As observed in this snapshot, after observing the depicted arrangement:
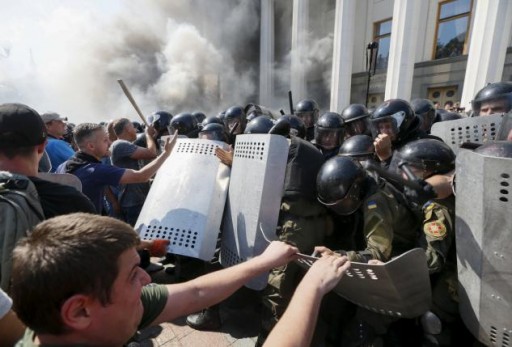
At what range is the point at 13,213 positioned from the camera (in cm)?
113

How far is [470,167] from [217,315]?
2221mm

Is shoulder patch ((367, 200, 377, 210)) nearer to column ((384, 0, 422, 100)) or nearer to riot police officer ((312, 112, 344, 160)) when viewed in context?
riot police officer ((312, 112, 344, 160))

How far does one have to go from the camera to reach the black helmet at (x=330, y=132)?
3533 mm

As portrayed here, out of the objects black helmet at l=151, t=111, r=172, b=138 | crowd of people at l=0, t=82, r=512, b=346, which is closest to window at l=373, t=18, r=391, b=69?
crowd of people at l=0, t=82, r=512, b=346

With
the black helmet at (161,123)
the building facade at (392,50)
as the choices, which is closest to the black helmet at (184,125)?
the black helmet at (161,123)

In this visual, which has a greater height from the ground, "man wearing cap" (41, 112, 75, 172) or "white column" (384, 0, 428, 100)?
"white column" (384, 0, 428, 100)

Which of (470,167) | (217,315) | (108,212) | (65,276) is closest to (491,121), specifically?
(470,167)

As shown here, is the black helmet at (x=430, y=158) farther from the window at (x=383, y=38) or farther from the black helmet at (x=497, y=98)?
the window at (x=383, y=38)

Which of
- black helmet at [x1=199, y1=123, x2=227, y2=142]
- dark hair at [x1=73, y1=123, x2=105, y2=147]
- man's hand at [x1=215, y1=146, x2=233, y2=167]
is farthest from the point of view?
black helmet at [x1=199, y1=123, x2=227, y2=142]

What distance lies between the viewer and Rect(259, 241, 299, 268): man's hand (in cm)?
133

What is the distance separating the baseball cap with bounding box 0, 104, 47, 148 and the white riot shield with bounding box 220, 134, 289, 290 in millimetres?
1265

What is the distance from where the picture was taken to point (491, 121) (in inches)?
100

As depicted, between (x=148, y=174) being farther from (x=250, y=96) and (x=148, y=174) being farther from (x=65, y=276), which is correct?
(x=250, y=96)

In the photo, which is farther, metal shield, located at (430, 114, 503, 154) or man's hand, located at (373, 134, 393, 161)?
man's hand, located at (373, 134, 393, 161)
